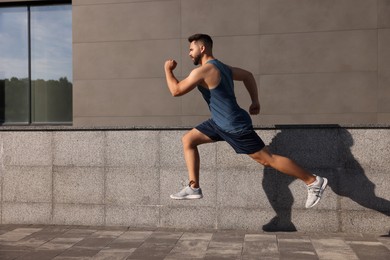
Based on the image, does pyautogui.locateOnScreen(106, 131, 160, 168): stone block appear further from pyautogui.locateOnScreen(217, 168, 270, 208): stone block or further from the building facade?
the building facade

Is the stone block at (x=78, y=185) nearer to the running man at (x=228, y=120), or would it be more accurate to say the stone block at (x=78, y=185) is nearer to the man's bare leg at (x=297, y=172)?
the running man at (x=228, y=120)

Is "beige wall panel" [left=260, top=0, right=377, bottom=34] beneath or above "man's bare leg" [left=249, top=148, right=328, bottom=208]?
→ above

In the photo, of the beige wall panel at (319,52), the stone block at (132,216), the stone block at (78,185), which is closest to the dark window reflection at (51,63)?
the stone block at (78,185)

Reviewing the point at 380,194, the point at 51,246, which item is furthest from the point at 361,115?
the point at 51,246

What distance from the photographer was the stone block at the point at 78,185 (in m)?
7.41

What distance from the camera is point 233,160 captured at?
7043 millimetres

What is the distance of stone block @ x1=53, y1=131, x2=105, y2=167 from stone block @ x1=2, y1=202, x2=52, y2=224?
79 cm

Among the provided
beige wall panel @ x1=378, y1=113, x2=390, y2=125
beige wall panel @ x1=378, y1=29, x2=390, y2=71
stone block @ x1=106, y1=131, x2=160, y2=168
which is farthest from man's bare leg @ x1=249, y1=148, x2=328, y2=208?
beige wall panel @ x1=378, y1=29, x2=390, y2=71

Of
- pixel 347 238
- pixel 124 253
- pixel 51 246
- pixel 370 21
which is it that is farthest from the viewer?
pixel 370 21

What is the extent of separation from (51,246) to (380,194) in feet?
15.5

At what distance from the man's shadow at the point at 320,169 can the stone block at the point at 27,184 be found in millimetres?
3607

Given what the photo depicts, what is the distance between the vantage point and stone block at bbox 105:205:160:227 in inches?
285

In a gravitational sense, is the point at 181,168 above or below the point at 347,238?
above

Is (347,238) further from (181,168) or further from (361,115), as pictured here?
(361,115)
